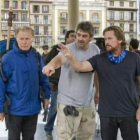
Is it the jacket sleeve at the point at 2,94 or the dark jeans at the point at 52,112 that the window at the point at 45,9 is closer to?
the dark jeans at the point at 52,112

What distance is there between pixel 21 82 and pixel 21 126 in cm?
34

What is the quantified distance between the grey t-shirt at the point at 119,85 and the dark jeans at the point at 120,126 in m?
0.03

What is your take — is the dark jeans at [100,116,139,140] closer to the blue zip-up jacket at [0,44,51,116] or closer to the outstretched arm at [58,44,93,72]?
the outstretched arm at [58,44,93,72]

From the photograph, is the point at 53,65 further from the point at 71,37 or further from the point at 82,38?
the point at 71,37

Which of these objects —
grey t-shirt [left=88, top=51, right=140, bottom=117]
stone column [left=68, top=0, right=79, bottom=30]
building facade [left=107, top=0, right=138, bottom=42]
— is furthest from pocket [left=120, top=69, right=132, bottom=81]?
building facade [left=107, top=0, right=138, bottom=42]

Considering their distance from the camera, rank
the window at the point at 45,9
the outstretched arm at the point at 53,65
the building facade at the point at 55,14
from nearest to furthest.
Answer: the outstretched arm at the point at 53,65 → the building facade at the point at 55,14 → the window at the point at 45,9

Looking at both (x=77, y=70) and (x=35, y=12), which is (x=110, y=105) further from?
(x=35, y=12)

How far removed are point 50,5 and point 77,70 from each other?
20386mm

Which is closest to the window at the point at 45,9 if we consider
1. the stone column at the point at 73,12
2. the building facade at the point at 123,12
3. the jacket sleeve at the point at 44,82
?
the building facade at the point at 123,12

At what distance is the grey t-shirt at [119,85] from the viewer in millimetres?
1948

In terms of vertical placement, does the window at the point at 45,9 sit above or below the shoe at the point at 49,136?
above

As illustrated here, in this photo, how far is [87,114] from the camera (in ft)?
7.53

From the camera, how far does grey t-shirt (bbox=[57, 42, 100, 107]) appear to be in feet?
7.16

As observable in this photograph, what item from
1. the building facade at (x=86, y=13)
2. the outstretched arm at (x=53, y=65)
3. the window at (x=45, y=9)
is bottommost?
the outstretched arm at (x=53, y=65)
